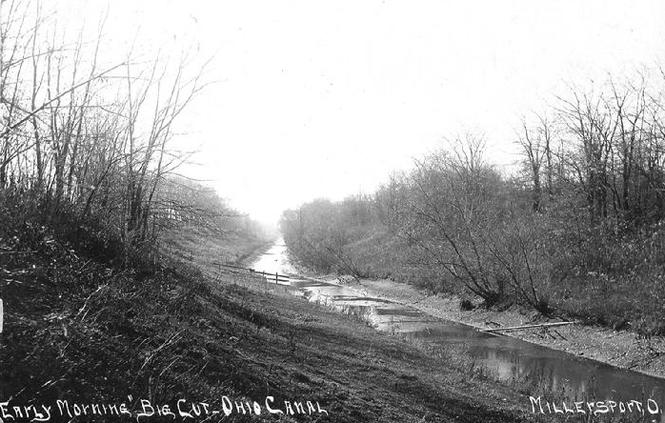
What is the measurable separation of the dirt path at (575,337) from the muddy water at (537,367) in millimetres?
642

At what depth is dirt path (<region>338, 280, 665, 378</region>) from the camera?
56.4 feet

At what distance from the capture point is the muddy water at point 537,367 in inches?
511

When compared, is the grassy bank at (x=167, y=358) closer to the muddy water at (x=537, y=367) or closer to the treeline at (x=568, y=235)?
the muddy water at (x=537, y=367)

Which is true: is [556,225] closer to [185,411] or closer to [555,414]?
[555,414]

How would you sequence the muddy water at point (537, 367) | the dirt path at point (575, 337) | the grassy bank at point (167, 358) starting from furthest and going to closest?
1. the dirt path at point (575, 337)
2. the muddy water at point (537, 367)
3. the grassy bank at point (167, 358)

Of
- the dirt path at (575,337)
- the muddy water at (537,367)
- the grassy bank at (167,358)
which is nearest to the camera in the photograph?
the grassy bank at (167,358)

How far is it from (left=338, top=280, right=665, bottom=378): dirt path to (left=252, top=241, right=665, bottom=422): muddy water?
Result: 2.11 feet

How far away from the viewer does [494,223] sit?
28828 millimetres

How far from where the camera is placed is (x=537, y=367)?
54.4ft

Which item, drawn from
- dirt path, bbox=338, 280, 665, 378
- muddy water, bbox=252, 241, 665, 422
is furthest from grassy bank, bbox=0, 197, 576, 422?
dirt path, bbox=338, 280, 665, 378

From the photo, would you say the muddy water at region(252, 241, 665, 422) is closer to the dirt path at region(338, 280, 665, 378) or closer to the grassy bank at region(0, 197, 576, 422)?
the dirt path at region(338, 280, 665, 378)

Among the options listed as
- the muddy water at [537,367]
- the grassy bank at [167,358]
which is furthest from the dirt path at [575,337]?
the grassy bank at [167,358]

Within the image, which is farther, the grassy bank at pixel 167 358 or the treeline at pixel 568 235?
the treeline at pixel 568 235

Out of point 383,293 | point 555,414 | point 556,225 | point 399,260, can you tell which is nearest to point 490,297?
point 556,225
